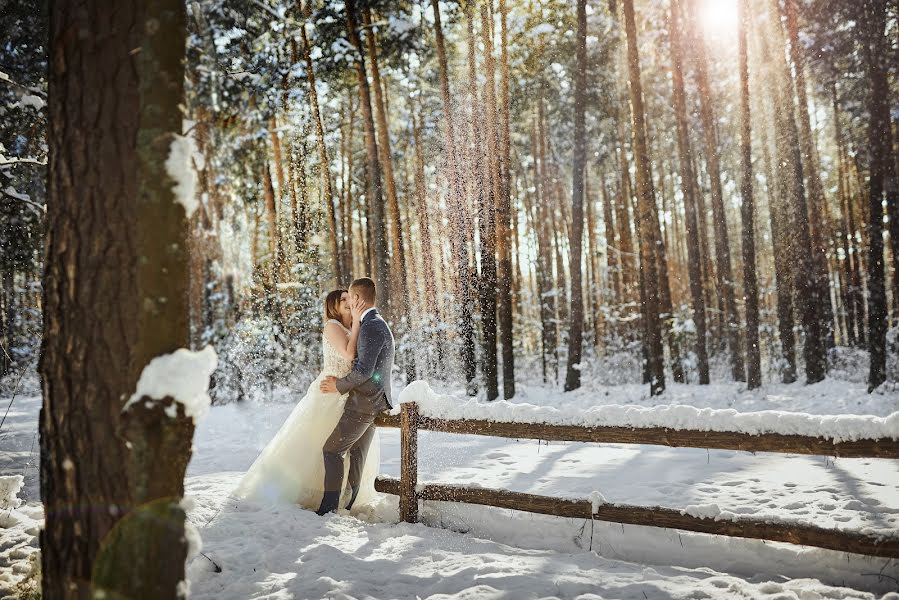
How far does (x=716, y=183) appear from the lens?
16906 mm

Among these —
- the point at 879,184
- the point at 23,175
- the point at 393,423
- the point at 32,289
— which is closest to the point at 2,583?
the point at 393,423

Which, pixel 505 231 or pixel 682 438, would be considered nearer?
pixel 682 438

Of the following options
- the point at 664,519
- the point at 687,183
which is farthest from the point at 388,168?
the point at 664,519

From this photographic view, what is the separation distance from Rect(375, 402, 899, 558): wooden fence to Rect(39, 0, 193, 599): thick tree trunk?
2.78 metres

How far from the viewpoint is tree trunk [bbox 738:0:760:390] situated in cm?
1479

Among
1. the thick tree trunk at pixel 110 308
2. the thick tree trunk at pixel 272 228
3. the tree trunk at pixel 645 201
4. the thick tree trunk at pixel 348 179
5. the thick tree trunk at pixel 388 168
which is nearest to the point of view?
the thick tree trunk at pixel 110 308

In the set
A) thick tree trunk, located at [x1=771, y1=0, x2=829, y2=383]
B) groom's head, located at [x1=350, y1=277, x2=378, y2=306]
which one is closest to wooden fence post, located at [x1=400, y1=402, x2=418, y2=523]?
groom's head, located at [x1=350, y1=277, x2=378, y2=306]

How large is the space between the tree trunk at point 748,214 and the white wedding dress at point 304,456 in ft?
43.3

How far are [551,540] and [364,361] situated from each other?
7.08 ft

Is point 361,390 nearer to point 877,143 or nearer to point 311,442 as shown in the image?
point 311,442

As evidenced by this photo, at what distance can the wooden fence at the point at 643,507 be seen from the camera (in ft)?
11.0

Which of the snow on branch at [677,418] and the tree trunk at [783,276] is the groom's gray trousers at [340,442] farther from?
the tree trunk at [783,276]

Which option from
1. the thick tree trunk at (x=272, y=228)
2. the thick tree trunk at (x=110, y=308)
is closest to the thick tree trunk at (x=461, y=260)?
the thick tree trunk at (x=272, y=228)

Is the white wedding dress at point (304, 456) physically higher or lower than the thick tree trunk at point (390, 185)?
lower
